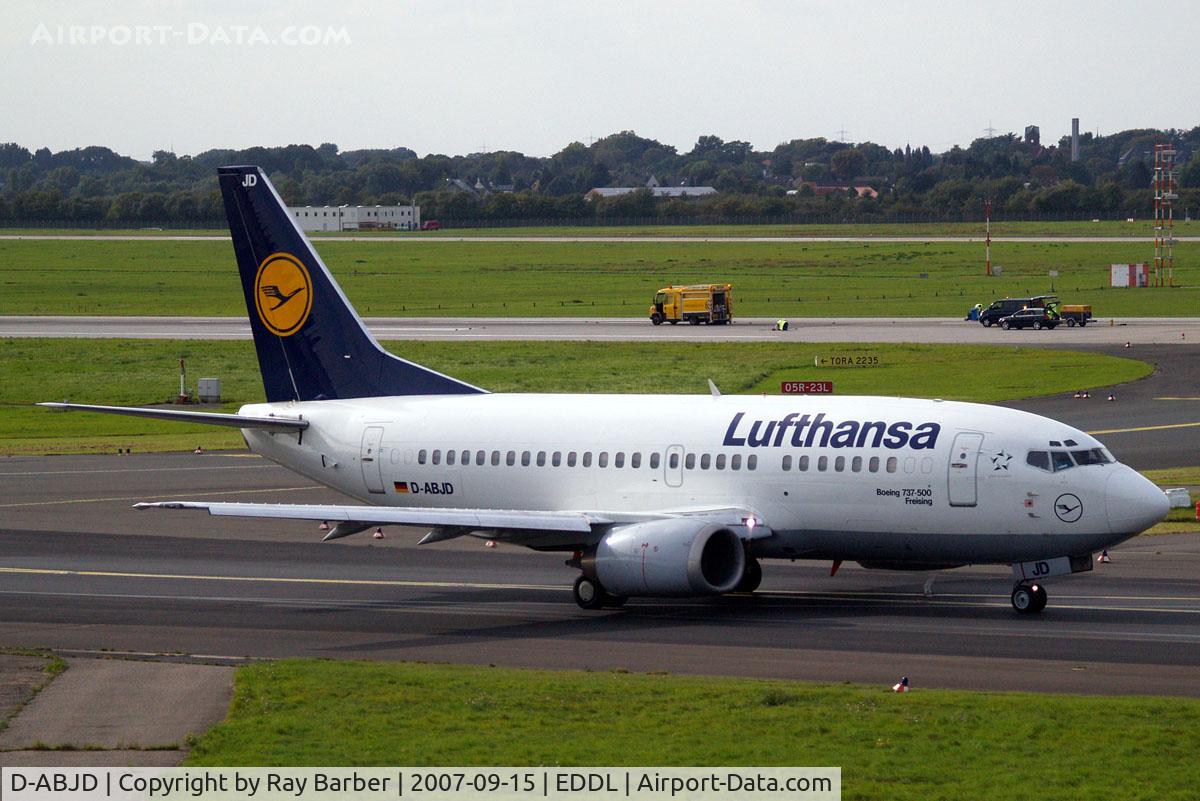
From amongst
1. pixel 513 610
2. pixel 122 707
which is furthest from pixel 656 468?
pixel 122 707

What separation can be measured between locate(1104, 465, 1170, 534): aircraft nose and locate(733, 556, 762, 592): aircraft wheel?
776 cm

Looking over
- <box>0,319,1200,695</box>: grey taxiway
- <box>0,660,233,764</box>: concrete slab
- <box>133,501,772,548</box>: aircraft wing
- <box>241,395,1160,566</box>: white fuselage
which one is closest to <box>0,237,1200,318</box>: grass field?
<box>0,319,1200,695</box>: grey taxiway

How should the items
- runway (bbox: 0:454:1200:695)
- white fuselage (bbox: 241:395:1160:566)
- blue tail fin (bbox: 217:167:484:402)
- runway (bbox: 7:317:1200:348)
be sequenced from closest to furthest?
runway (bbox: 0:454:1200:695) < white fuselage (bbox: 241:395:1160:566) < blue tail fin (bbox: 217:167:484:402) < runway (bbox: 7:317:1200:348)

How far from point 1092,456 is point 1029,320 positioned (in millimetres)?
82651

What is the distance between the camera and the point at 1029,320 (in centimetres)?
11419

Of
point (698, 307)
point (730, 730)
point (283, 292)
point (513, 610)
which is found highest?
point (283, 292)

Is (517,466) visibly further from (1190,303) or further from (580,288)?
(580,288)

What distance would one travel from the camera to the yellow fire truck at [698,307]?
12206 centimetres

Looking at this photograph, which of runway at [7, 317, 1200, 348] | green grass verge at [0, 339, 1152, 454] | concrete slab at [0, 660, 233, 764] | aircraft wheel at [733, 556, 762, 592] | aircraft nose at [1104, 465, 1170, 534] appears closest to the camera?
concrete slab at [0, 660, 233, 764]

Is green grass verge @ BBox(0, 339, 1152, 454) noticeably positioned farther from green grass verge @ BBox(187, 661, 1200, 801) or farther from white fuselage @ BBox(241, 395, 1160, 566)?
green grass verge @ BBox(187, 661, 1200, 801)

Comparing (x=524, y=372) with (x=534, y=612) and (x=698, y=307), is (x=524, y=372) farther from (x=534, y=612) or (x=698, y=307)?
(x=534, y=612)

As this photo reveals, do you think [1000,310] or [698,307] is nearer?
[1000,310]

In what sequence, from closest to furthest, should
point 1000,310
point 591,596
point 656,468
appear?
point 591,596, point 656,468, point 1000,310

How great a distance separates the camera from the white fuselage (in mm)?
33750
